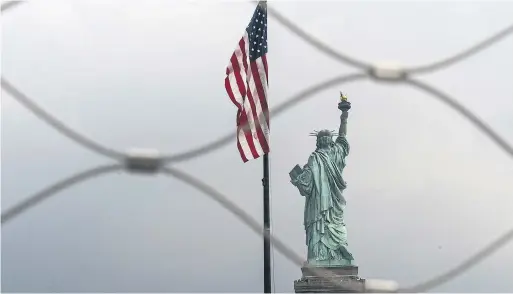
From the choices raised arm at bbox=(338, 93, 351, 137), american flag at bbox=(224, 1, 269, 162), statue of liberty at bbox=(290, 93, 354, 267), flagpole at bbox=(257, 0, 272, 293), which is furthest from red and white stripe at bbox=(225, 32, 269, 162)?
statue of liberty at bbox=(290, 93, 354, 267)

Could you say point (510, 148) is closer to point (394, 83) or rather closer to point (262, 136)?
point (394, 83)

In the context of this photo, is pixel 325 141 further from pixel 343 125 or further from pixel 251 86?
pixel 251 86

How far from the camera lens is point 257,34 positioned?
331 cm

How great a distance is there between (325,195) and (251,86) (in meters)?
6.24

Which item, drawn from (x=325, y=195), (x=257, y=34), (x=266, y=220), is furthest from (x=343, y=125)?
(x=266, y=220)

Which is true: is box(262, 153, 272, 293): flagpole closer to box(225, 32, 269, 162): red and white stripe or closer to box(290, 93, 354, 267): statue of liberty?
box(225, 32, 269, 162): red and white stripe

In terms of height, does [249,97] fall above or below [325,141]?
below

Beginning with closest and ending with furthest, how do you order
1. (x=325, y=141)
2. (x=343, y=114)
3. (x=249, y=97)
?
(x=249, y=97) → (x=343, y=114) → (x=325, y=141)

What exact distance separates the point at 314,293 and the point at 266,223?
5685 millimetres

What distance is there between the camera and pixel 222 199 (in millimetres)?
1413

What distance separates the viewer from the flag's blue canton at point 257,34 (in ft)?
10.6

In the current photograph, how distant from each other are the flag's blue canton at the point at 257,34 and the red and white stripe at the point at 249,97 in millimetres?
44

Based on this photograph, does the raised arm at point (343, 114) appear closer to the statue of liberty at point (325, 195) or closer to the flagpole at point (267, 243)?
the statue of liberty at point (325, 195)

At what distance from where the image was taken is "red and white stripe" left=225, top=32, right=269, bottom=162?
2992 millimetres
